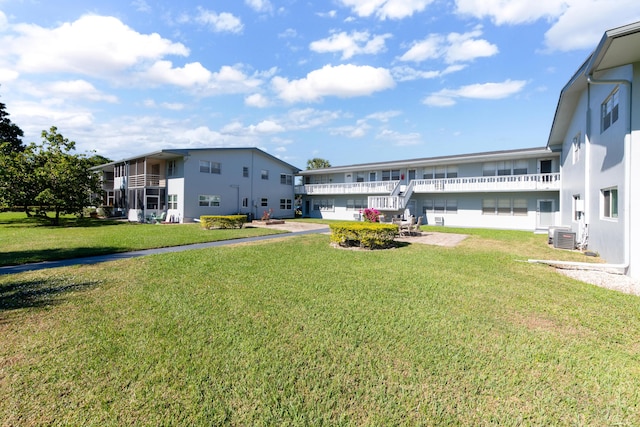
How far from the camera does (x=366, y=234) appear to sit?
39.4 ft

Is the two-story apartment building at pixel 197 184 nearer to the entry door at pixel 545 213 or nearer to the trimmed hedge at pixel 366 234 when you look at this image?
the trimmed hedge at pixel 366 234

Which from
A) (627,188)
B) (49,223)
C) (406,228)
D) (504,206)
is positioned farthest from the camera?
(49,223)

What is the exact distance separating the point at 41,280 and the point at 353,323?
7924mm

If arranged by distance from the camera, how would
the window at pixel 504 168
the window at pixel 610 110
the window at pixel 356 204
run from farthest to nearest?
the window at pixel 356 204
the window at pixel 504 168
the window at pixel 610 110

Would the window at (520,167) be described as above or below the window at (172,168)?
below

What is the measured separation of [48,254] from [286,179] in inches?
966

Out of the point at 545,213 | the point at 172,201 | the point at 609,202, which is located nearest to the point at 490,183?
the point at 545,213

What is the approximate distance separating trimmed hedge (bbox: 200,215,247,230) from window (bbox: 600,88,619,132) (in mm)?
18932

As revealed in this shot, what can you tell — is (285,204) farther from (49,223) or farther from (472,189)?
(49,223)

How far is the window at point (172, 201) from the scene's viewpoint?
25.9 metres

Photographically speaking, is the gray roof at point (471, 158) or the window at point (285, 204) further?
the window at point (285, 204)

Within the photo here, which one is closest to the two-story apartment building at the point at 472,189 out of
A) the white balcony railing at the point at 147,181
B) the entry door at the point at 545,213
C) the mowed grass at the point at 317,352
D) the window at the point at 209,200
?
the entry door at the point at 545,213

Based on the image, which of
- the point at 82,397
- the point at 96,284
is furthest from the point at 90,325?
the point at 96,284

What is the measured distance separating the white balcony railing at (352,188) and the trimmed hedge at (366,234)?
46.4ft
